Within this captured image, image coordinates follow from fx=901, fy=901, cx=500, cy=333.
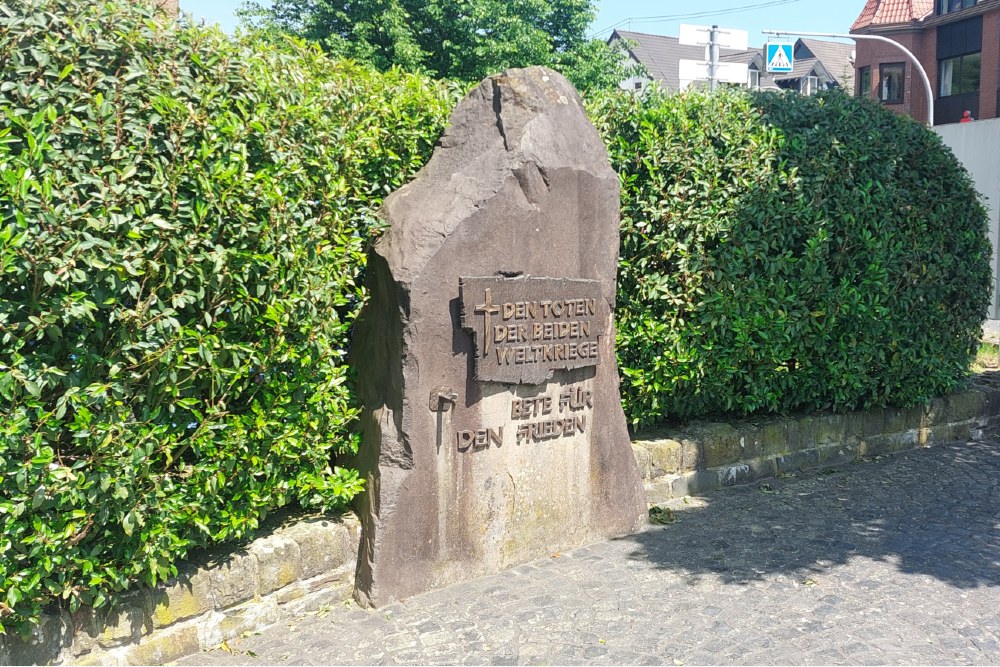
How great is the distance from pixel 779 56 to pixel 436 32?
429 inches

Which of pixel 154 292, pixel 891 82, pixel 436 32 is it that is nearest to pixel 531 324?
pixel 154 292

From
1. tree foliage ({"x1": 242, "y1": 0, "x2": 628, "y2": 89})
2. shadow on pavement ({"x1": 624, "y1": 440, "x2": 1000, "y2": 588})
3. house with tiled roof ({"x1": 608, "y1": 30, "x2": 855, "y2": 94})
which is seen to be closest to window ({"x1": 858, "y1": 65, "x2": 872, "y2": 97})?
house with tiled roof ({"x1": 608, "y1": 30, "x2": 855, "y2": 94})

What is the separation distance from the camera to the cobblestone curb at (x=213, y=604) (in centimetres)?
377

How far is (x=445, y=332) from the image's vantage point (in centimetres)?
476

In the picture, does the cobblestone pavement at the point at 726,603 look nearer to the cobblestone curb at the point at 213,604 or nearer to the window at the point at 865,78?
the cobblestone curb at the point at 213,604

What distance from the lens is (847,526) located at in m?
5.87

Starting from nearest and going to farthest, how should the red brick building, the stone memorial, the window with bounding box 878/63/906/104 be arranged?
1. the stone memorial
2. the red brick building
3. the window with bounding box 878/63/906/104

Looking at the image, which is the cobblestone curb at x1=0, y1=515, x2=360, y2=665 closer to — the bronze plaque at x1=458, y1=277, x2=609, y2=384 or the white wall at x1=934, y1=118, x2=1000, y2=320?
the bronze plaque at x1=458, y1=277, x2=609, y2=384

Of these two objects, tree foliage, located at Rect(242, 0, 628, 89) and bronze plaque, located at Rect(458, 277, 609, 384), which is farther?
tree foliage, located at Rect(242, 0, 628, 89)

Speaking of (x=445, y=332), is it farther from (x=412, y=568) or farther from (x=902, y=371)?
(x=902, y=371)

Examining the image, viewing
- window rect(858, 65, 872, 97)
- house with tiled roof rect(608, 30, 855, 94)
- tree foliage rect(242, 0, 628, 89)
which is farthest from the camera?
house with tiled roof rect(608, 30, 855, 94)

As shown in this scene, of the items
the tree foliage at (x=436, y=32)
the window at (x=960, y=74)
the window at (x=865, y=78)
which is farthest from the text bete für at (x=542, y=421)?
the window at (x=865, y=78)

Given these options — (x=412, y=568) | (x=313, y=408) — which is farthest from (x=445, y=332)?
(x=412, y=568)

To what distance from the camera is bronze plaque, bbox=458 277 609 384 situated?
4820 mm
